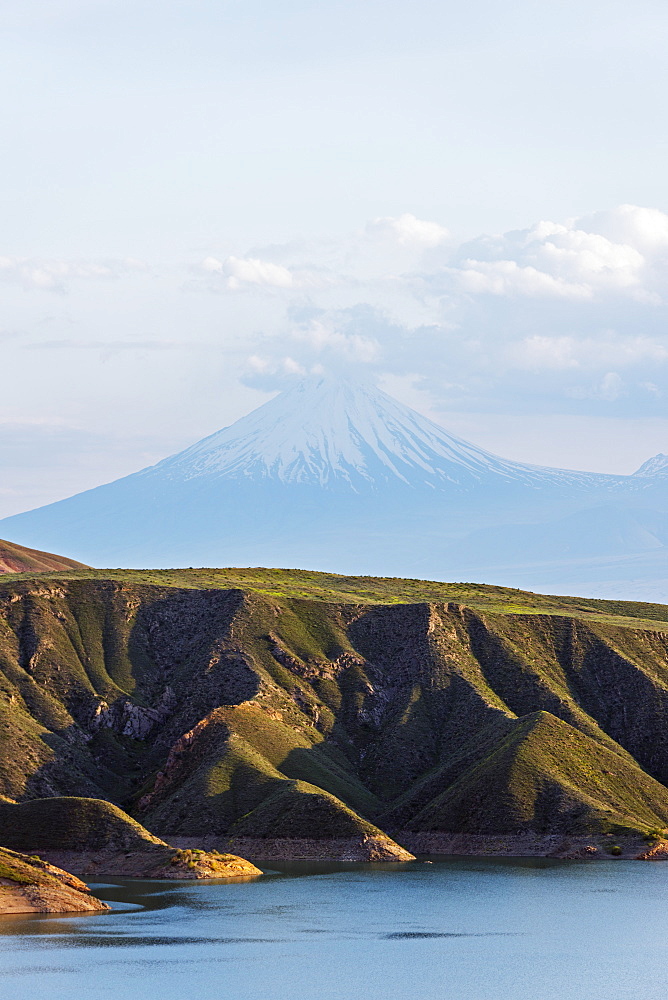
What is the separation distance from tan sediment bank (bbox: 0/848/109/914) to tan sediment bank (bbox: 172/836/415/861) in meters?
37.6

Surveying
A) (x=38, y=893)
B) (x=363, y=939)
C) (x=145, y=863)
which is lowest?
(x=363, y=939)

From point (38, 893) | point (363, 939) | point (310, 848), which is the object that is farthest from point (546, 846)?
point (38, 893)

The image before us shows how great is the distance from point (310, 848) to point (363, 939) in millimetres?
50637

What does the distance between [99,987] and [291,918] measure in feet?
109

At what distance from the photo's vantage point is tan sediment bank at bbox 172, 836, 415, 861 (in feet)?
546

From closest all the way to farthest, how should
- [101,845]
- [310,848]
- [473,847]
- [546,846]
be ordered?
1. [101,845]
2. [310,848]
3. [546,846]
4. [473,847]

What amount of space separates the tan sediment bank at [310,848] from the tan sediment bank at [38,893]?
37635 mm

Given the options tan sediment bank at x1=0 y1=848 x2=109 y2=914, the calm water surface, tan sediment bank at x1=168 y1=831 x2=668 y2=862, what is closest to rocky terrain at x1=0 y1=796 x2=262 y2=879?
the calm water surface

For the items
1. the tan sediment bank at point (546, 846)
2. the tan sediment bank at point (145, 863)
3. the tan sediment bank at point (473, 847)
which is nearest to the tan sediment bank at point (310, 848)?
the tan sediment bank at point (473, 847)

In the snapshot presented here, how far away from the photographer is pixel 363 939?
384ft

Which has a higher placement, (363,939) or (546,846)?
(546,846)

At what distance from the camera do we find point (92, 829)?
157500mm

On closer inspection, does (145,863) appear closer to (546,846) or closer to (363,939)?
(363,939)

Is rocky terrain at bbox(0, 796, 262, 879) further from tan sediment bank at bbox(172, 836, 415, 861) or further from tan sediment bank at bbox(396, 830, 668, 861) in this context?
tan sediment bank at bbox(396, 830, 668, 861)
